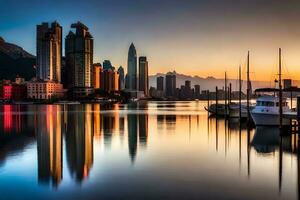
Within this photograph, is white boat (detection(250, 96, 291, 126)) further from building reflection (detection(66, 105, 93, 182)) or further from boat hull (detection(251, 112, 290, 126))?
building reflection (detection(66, 105, 93, 182))

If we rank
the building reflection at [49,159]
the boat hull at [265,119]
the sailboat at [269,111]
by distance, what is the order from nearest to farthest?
1. the building reflection at [49,159]
2. the sailboat at [269,111]
3. the boat hull at [265,119]

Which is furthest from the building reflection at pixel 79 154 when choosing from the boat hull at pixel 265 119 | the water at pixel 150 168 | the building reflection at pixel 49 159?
the boat hull at pixel 265 119

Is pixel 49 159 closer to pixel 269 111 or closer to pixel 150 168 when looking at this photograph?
pixel 150 168

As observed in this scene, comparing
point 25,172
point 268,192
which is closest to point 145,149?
point 25,172

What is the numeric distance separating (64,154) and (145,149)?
8274 millimetres

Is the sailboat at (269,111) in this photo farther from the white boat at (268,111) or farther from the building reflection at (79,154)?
the building reflection at (79,154)

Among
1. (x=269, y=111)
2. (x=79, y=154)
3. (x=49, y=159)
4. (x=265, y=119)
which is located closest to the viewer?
(x=49, y=159)

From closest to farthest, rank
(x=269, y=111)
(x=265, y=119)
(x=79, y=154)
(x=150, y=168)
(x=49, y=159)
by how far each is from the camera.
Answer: (x=150, y=168), (x=49, y=159), (x=79, y=154), (x=269, y=111), (x=265, y=119)

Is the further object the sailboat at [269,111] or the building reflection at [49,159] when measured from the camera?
the sailboat at [269,111]

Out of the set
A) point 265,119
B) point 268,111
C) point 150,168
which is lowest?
point 150,168

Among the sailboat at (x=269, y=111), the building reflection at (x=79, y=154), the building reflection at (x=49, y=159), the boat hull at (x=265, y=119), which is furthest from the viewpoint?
the boat hull at (x=265, y=119)

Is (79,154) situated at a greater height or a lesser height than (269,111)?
lesser

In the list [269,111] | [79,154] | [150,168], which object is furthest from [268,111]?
[150,168]

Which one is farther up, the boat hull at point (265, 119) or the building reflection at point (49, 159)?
the boat hull at point (265, 119)
